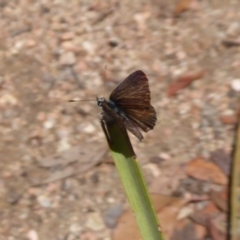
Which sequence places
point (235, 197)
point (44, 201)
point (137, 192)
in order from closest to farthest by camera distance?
point (137, 192) → point (235, 197) → point (44, 201)

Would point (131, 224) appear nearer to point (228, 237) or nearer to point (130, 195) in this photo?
point (228, 237)

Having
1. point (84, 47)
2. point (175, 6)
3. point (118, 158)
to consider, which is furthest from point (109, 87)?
point (118, 158)

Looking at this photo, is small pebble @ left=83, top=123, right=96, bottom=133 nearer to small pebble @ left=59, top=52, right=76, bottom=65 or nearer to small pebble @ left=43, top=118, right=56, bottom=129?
small pebble @ left=43, top=118, right=56, bottom=129

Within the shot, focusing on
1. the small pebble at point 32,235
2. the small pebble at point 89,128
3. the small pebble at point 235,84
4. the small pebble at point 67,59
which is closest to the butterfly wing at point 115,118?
the small pebble at point 32,235

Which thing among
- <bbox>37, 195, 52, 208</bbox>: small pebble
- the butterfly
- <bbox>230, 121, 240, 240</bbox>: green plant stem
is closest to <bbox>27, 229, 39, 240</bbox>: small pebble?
<bbox>37, 195, 52, 208</bbox>: small pebble

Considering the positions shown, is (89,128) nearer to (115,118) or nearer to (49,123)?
(49,123)

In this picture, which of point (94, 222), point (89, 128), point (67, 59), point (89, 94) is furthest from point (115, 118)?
point (67, 59)
